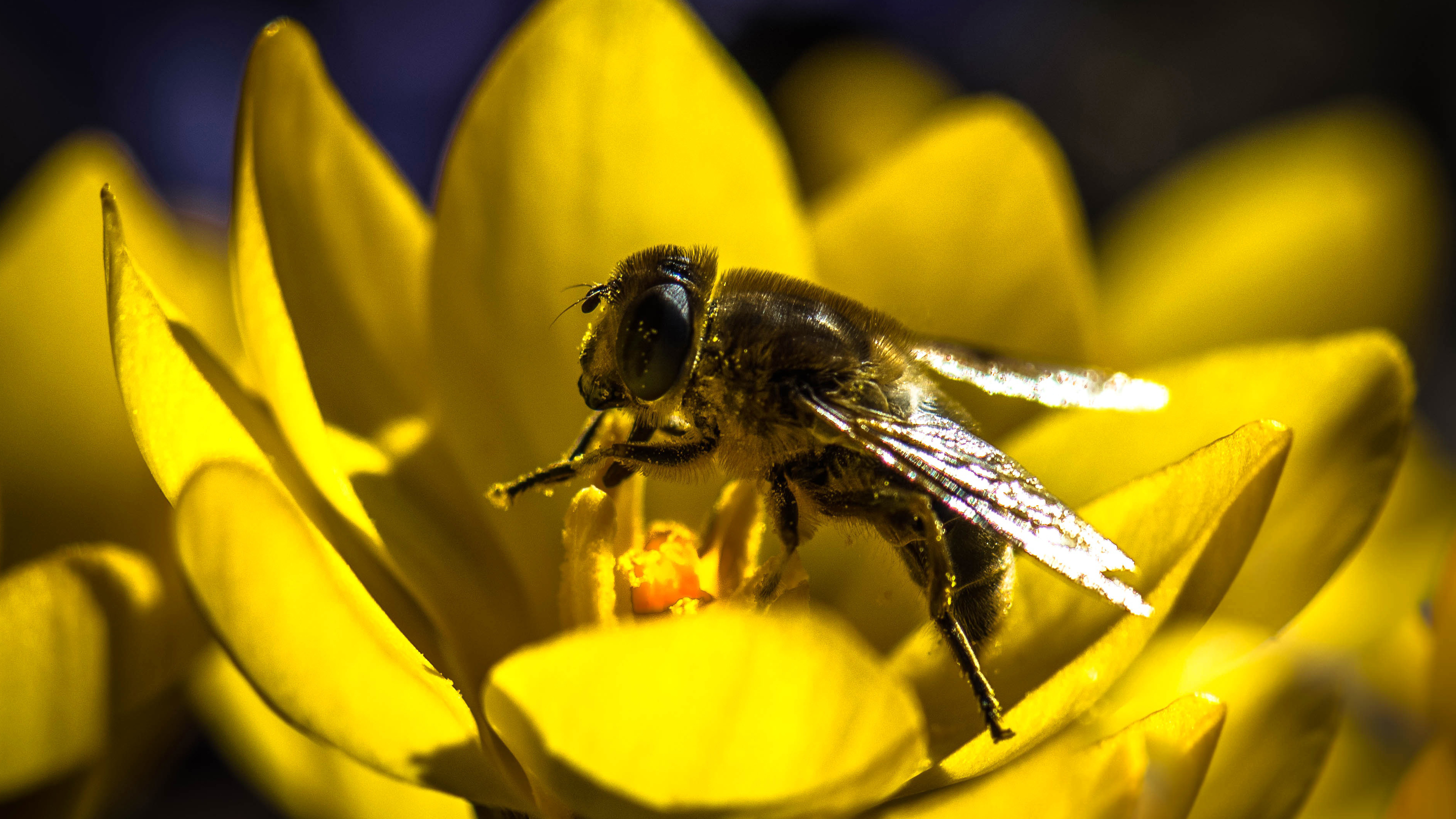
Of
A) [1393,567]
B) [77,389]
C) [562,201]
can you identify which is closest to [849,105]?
[562,201]

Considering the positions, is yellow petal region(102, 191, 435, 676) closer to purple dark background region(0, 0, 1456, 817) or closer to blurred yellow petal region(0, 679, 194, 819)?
blurred yellow petal region(0, 679, 194, 819)

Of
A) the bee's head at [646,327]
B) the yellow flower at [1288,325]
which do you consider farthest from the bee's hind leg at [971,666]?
the bee's head at [646,327]

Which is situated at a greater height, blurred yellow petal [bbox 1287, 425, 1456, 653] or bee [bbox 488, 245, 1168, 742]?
bee [bbox 488, 245, 1168, 742]

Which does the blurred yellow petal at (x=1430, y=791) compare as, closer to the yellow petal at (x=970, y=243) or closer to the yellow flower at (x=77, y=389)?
the yellow petal at (x=970, y=243)

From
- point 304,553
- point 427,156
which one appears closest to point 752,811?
point 304,553

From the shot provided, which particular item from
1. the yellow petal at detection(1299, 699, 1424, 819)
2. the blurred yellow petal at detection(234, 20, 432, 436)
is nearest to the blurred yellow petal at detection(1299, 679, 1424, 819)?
the yellow petal at detection(1299, 699, 1424, 819)

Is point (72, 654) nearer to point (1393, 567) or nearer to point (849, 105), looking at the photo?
point (1393, 567)
